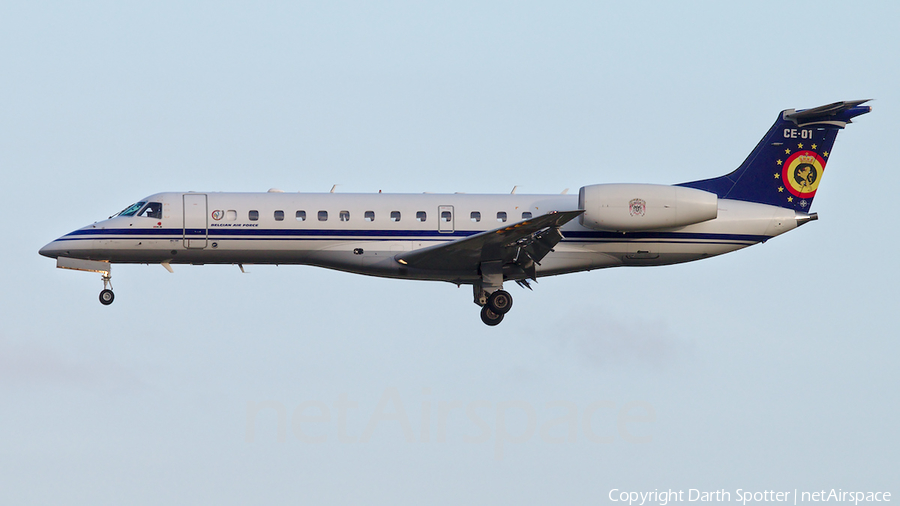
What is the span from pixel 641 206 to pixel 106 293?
46.4 ft

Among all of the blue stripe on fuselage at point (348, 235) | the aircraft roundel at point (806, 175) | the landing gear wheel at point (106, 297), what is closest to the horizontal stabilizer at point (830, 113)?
the aircraft roundel at point (806, 175)

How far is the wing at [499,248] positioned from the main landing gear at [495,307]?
2.95 feet

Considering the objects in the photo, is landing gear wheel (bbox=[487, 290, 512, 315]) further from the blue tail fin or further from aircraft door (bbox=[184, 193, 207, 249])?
aircraft door (bbox=[184, 193, 207, 249])

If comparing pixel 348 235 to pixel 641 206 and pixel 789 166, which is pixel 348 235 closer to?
pixel 641 206

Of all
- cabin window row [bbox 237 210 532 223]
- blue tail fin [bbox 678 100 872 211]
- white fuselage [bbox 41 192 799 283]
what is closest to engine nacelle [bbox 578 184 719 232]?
white fuselage [bbox 41 192 799 283]

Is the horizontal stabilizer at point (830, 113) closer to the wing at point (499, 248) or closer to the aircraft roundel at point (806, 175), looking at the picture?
the aircraft roundel at point (806, 175)

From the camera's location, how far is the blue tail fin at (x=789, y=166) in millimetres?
28609

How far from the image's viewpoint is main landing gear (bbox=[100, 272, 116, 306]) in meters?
27.7

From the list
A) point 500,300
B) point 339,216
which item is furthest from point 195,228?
point 500,300

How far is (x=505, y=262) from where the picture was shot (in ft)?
88.6

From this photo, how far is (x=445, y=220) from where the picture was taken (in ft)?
89.5

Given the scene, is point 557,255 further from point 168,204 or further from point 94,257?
point 94,257

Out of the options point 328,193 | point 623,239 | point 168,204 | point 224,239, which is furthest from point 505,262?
point 168,204

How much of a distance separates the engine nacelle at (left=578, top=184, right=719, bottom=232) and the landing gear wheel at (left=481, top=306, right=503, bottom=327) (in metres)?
3.39
